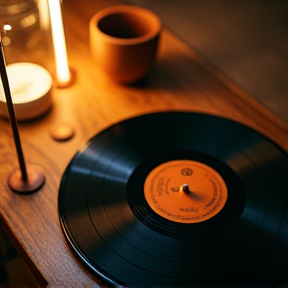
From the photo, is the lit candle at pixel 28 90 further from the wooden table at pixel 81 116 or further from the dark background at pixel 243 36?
the dark background at pixel 243 36

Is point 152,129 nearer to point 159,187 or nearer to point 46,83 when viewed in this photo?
point 159,187

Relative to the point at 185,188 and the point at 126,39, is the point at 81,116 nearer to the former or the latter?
the point at 126,39

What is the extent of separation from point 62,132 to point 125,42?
20 centimetres

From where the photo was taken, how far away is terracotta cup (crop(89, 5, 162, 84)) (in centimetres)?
90

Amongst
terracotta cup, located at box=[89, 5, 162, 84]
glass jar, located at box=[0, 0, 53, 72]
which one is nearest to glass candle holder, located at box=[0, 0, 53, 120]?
glass jar, located at box=[0, 0, 53, 72]

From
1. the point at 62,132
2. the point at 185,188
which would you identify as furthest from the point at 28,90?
the point at 185,188

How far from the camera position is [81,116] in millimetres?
931

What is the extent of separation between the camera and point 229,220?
27.8 inches

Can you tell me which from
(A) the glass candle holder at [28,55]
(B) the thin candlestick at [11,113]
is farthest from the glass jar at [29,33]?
(B) the thin candlestick at [11,113]

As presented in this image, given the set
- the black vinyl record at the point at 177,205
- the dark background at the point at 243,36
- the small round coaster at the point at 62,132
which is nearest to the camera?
the black vinyl record at the point at 177,205

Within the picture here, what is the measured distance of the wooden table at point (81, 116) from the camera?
71 centimetres

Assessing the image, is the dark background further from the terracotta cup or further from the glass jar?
the glass jar

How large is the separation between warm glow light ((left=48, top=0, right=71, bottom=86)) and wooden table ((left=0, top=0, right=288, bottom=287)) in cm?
3

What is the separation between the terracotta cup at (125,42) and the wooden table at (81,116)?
6 centimetres
